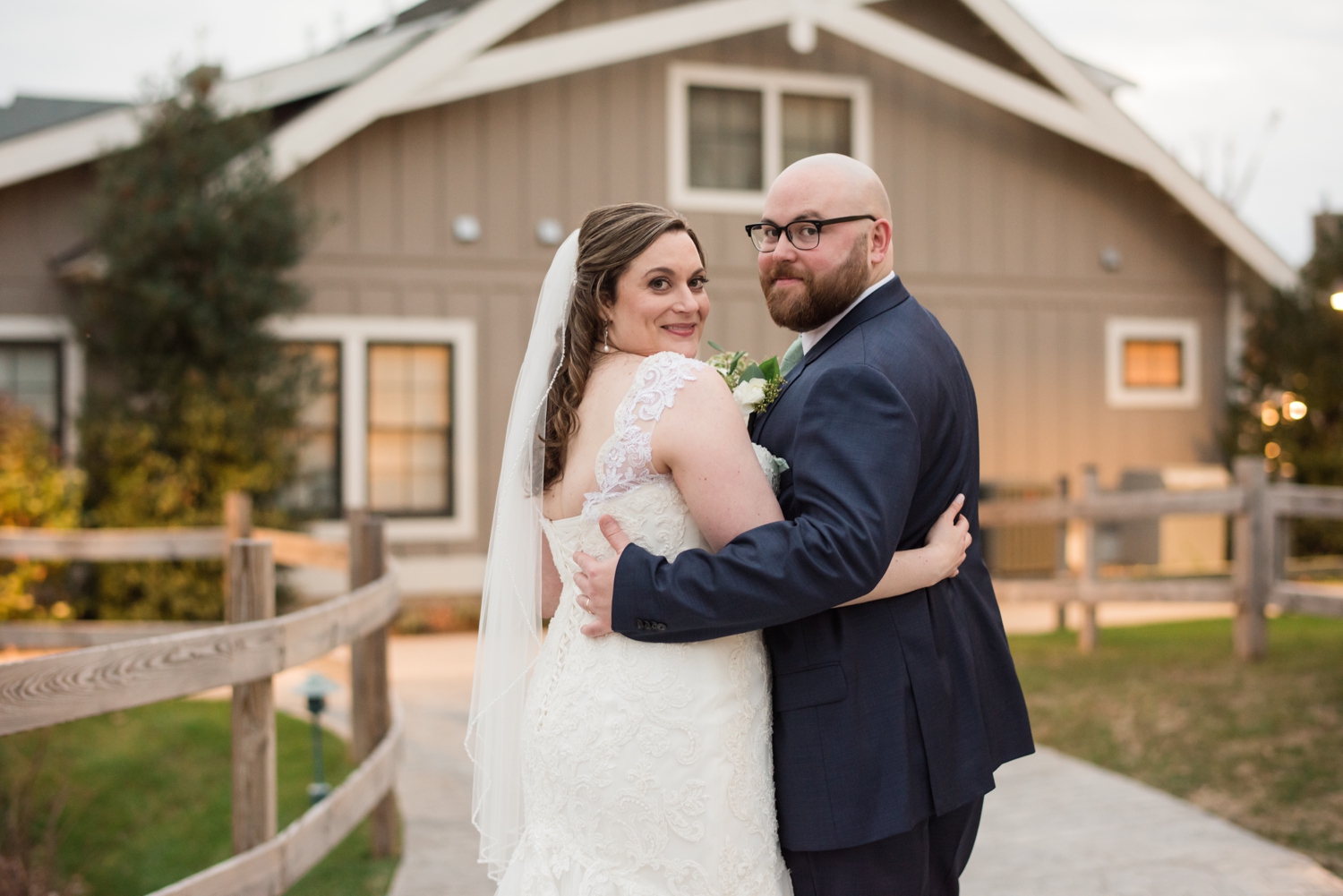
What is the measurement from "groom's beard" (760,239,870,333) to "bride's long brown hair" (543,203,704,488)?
230 mm

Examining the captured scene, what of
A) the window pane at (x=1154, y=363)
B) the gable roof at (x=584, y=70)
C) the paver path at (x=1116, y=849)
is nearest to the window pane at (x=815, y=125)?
the gable roof at (x=584, y=70)

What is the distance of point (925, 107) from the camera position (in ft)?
42.7

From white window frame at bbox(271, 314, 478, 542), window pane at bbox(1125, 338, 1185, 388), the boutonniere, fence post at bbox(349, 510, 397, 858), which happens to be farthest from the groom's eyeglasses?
window pane at bbox(1125, 338, 1185, 388)

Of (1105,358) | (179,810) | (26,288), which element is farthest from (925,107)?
(179,810)

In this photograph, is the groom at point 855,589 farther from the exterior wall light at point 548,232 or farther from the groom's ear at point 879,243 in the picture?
the exterior wall light at point 548,232

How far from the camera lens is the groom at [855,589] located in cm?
233

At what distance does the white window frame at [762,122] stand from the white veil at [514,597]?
9318mm

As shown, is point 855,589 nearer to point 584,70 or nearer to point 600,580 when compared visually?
point 600,580

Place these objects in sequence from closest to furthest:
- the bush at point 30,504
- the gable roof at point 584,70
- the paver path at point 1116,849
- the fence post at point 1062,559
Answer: the paver path at point 1116,849 → the bush at point 30,504 → the fence post at point 1062,559 → the gable roof at point 584,70

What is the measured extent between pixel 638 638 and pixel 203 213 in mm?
8269

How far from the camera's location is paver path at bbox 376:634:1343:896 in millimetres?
4574

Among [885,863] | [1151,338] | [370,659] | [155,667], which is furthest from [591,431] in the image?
[1151,338]

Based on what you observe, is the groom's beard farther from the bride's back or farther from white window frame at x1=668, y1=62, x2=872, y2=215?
white window frame at x1=668, y1=62, x2=872, y2=215

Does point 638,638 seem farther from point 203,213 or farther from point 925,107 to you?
point 925,107
